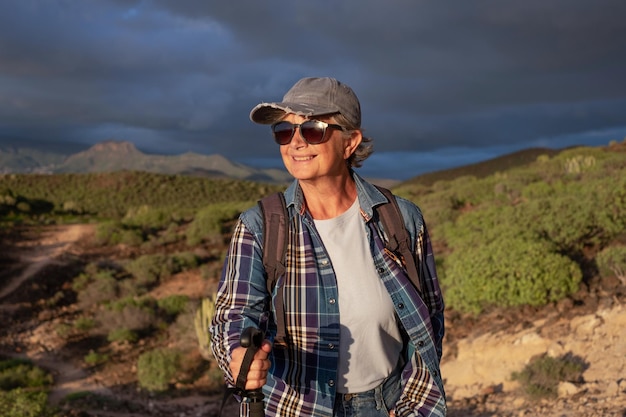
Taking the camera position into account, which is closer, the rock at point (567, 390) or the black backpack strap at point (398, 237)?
the black backpack strap at point (398, 237)

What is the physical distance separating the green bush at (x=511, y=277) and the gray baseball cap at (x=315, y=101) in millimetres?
7121

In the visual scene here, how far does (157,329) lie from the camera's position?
12.8m

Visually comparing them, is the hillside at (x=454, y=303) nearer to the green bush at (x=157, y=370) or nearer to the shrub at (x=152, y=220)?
the green bush at (x=157, y=370)

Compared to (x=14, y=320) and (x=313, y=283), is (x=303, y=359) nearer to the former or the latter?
(x=313, y=283)

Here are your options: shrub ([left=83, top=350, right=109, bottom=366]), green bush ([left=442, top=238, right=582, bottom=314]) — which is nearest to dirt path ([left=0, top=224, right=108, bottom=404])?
shrub ([left=83, top=350, right=109, bottom=366])

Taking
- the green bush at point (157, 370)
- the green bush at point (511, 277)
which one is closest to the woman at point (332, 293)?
the green bush at point (511, 277)

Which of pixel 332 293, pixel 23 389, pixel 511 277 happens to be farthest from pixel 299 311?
pixel 23 389

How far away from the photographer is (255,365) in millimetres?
1737

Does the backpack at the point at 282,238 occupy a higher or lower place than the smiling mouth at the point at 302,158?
lower

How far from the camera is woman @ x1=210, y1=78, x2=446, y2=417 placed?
6.62 ft

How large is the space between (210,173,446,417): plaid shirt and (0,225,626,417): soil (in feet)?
13.4

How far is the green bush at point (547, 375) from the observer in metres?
5.95

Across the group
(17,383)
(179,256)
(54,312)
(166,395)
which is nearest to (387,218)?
(166,395)

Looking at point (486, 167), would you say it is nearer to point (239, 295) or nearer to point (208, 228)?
point (208, 228)
